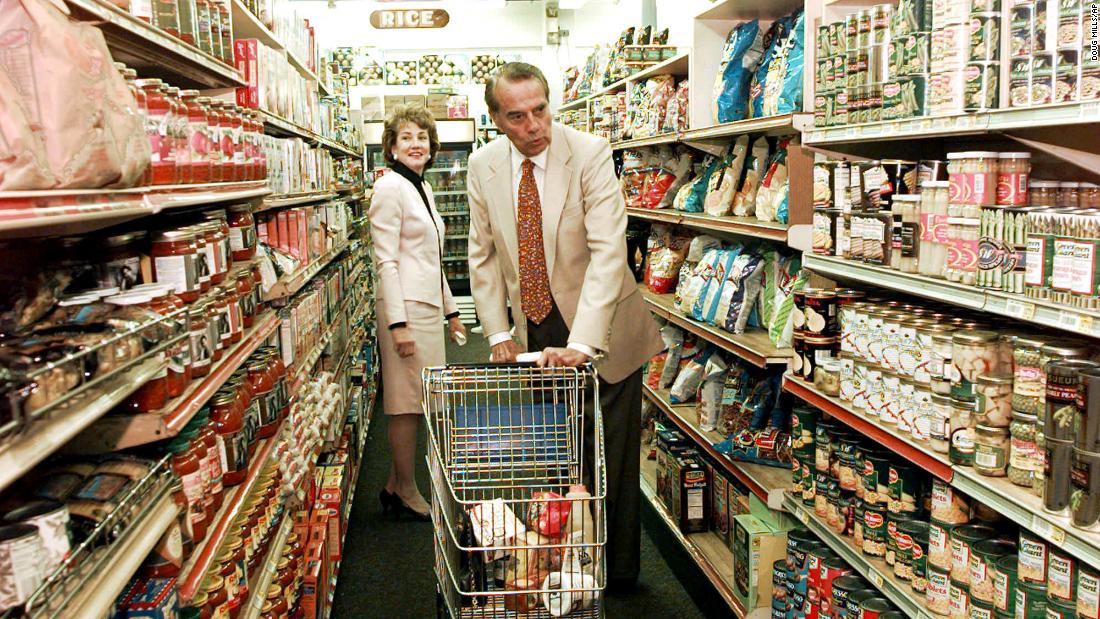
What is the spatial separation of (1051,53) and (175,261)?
1.77m

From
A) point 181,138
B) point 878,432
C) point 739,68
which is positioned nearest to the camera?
point 181,138

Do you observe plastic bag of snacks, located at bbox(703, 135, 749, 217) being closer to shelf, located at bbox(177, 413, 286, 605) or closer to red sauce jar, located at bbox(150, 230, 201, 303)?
shelf, located at bbox(177, 413, 286, 605)

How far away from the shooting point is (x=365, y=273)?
8.42 m

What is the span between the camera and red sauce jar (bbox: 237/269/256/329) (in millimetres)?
2533

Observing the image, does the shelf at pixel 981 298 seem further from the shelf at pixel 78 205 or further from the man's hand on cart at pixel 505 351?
the shelf at pixel 78 205

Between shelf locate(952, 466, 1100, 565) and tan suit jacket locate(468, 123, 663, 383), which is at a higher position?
tan suit jacket locate(468, 123, 663, 383)

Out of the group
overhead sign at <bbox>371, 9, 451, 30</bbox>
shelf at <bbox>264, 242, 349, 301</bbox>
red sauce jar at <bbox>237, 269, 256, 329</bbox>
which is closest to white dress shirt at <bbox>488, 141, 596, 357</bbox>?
shelf at <bbox>264, 242, 349, 301</bbox>

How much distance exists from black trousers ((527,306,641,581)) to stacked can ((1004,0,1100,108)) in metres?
1.92

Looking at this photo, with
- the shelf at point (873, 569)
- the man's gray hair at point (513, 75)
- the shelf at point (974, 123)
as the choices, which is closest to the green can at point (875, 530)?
the shelf at point (873, 569)

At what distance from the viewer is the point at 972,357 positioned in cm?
205

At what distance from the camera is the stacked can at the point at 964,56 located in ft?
6.41

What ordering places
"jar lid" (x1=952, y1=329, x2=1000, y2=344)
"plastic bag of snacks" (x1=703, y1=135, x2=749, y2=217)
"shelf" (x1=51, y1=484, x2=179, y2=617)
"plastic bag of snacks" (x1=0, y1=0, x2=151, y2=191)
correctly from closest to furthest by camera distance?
"plastic bag of snacks" (x1=0, y1=0, x2=151, y2=191)
"shelf" (x1=51, y1=484, x2=179, y2=617)
"jar lid" (x1=952, y1=329, x2=1000, y2=344)
"plastic bag of snacks" (x1=703, y1=135, x2=749, y2=217)

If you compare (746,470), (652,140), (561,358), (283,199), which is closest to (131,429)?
(561,358)

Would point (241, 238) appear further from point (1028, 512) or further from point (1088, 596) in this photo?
point (1088, 596)
